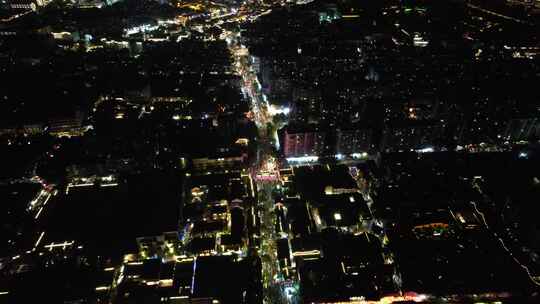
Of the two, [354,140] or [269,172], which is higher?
[354,140]

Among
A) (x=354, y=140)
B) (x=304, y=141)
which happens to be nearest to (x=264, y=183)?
(x=304, y=141)

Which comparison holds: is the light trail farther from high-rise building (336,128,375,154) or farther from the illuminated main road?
the illuminated main road

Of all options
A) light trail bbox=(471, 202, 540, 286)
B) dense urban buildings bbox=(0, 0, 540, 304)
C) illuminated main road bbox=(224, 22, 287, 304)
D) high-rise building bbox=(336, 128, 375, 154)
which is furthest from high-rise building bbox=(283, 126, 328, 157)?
light trail bbox=(471, 202, 540, 286)

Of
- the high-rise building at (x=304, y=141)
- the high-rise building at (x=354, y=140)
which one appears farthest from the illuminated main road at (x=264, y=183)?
the high-rise building at (x=354, y=140)

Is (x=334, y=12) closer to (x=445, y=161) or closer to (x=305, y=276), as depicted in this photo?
(x=445, y=161)

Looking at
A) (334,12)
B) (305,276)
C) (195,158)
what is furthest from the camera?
(334,12)

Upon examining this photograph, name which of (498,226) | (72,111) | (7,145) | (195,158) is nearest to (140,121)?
(72,111)

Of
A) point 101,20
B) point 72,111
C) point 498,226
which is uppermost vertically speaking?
point 101,20

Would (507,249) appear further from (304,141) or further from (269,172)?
(269,172)
